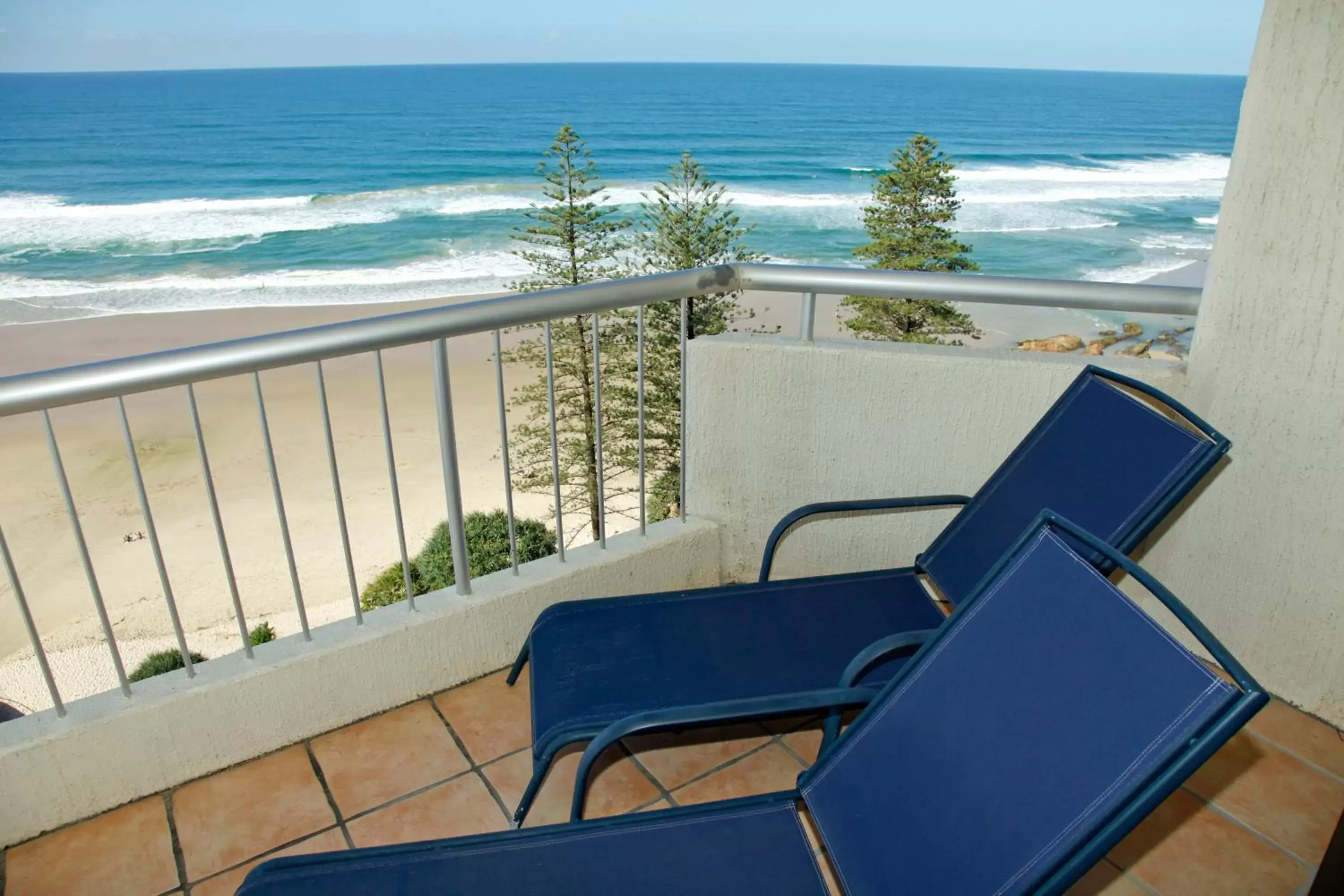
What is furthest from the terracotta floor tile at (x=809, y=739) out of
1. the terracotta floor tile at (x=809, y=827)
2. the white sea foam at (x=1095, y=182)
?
the white sea foam at (x=1095, y=182)

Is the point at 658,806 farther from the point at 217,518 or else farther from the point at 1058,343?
the point at 1058,343

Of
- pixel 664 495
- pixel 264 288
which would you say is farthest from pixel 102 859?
pixel 264 288

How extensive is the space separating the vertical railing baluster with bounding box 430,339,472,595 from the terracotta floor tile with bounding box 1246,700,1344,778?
2220 millimetres

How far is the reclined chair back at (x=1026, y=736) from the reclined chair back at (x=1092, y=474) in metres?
0.56

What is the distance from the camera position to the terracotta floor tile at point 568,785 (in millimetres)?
2236

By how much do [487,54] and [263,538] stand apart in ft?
265

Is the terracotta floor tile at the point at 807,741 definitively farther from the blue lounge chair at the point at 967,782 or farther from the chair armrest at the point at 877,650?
the blue lounge chair at the point at 967,782

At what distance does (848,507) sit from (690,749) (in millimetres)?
846

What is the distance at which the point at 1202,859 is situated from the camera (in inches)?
82.3

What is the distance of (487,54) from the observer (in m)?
80.7

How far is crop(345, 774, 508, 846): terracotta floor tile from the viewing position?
216 cm

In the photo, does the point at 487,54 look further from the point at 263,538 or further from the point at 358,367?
the point at 263,538

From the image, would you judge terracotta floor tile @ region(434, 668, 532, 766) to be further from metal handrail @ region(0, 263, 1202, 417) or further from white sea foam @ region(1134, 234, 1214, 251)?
white sea foam @ region(1134, 234, 1214, 251)

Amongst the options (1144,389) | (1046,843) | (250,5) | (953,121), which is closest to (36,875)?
(1046,843)
